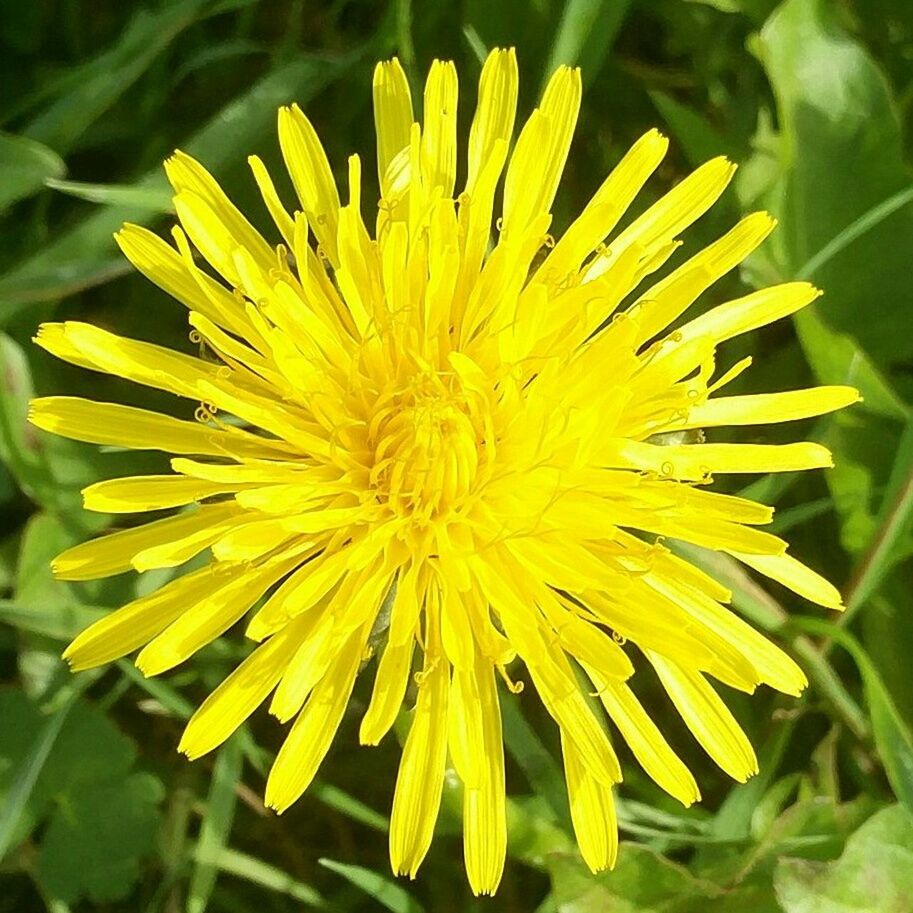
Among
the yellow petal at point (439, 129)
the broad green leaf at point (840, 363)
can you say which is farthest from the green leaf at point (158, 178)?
the broad green leaf at point (840, 363)

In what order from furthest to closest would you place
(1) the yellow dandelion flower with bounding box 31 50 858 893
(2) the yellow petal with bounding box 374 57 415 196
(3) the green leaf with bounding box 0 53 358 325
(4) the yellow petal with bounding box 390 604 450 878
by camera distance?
1. (3) the green leaf with bounding box 0 53 358 325
2. (2) the yellow petal with bounding box 374 57 415 196
3. (4) the yellow petal with bounding box 390 604 450 878
4. (1) the yellow dandelion flower with bounding box 31 50 858 893

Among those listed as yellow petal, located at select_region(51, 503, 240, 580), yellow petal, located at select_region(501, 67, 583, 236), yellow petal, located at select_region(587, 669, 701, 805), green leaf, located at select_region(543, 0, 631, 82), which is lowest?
yellow petal, located at select_region(587, 669, 701, 805)

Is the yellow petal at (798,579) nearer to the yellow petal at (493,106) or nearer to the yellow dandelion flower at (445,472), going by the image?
the yellow dandelion flower at (445,472)

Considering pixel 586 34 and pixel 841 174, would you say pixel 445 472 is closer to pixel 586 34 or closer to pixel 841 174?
pixel 586 34

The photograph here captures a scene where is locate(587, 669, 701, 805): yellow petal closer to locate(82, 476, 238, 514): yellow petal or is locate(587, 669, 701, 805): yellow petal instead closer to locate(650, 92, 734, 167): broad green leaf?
locate(82, 476, 238, 514): yellow petal

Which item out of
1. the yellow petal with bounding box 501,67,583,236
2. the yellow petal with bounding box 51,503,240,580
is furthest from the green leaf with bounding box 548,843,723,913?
the yellow petal with bounding box 501,67,583,236

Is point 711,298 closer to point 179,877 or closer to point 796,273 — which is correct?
point 796,273
